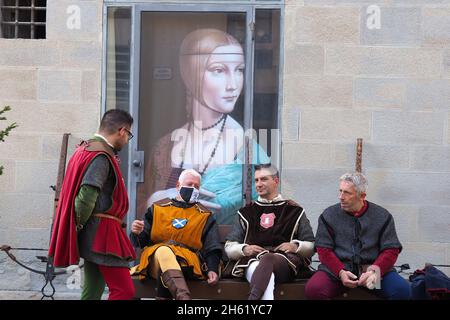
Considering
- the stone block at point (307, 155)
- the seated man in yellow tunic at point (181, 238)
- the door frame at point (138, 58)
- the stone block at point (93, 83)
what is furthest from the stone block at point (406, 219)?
the stone block at point (93, 83)

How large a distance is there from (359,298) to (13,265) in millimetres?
3416

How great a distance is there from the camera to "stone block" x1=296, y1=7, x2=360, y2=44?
27.5ft

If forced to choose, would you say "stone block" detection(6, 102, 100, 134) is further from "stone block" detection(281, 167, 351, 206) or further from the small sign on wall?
"stone block" detection(281, 167, 351, 206)

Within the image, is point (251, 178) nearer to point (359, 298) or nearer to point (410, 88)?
point (410, 88)

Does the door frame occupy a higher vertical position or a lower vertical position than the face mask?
higher

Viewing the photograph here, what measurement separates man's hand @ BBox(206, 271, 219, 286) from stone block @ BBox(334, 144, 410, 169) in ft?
6.99

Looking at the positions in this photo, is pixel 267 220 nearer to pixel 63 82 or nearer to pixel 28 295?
pixel 28 295

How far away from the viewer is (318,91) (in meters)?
8.41

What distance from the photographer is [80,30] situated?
8.53m

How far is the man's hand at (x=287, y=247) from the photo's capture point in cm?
673

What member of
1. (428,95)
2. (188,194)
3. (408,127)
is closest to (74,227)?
(188,194)

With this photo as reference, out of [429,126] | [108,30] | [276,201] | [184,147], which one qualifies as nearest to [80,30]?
[108,30]

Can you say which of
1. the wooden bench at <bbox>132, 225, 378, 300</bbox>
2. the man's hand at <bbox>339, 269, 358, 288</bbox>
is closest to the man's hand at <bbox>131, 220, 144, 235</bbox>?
the wooden bench at <bbox>132, 225, 378, 300</bbox>
